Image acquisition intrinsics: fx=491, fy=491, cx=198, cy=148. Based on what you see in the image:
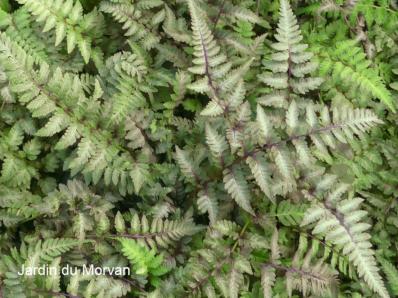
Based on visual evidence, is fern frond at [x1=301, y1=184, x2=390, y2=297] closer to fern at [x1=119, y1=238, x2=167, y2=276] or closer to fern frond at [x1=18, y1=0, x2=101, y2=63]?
fern at [x1=119, y1=238, x2=167, y2=276]

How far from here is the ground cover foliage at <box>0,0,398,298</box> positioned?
293cm

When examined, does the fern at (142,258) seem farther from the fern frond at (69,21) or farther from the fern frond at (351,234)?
the fern frond at (69,21)

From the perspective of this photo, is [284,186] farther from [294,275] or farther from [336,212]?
[294,275]

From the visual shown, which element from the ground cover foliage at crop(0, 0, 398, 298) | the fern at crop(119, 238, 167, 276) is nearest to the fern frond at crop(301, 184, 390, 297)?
the ground cover foliage at crop(0, 0, 398, 298)

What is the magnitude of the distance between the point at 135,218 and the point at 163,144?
0.58 m

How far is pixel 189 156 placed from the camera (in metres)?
3.30

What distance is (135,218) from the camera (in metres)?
3.06

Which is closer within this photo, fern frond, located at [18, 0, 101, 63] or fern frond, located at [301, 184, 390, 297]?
fern frond, located at [301, 184, 390, 297]

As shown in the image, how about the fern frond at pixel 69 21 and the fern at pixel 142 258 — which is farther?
the fern frond at pixel 69 21

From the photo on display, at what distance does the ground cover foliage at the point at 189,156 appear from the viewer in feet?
9.61

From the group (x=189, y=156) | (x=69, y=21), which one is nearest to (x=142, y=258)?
(x=189, y=156)

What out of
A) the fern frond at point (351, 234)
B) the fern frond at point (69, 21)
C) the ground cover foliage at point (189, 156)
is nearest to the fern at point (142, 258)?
the ground cover foliage at point (189, 156)

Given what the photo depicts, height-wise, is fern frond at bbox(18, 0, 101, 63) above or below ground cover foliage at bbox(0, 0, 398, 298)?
above

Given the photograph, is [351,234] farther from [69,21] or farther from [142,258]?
[69,21]
